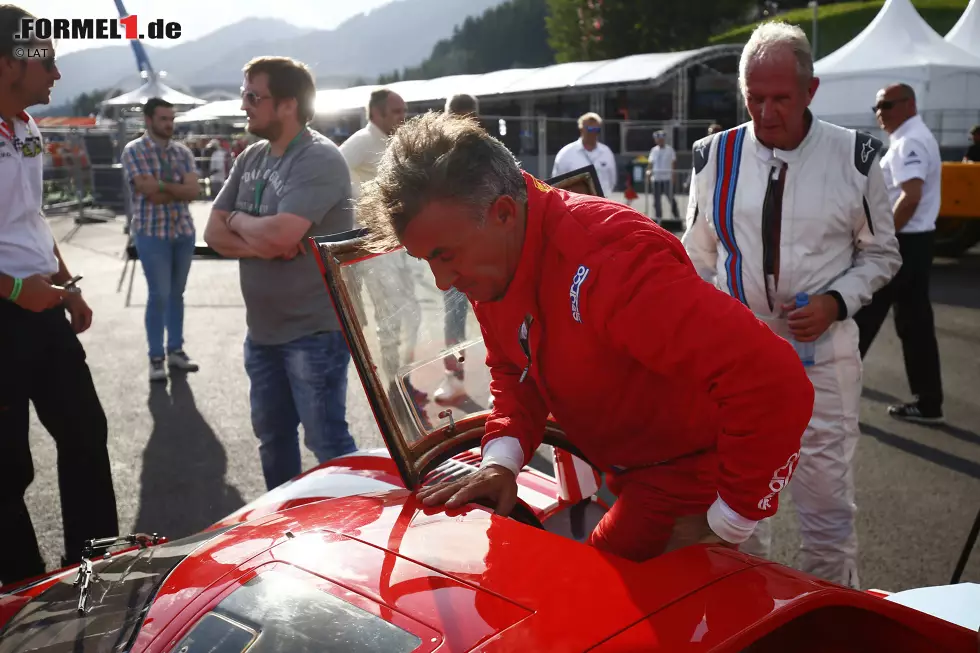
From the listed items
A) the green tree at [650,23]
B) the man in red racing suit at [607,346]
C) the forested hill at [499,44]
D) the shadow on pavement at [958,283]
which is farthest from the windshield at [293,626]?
the forested hill at [499,44]

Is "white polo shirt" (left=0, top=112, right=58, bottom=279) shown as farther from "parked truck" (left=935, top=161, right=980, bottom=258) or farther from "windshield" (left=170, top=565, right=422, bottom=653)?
"parked truck" (left=935, top=161, right=980, bottom=258)

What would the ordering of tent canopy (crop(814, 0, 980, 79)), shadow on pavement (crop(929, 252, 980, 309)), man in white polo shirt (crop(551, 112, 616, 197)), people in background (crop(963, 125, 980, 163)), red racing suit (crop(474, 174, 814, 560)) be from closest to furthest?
1. red racing suit (crop(474, 174, 814, 560))
2. man in white polo shirt (crop(551, 112, 616, 197))
3. shadow on pavement (crop(929, 252, 980, 309))
4. people in background (crop(963, 125, 980, 163))
5. tent canopy (crop(814, 0, 980, 79))

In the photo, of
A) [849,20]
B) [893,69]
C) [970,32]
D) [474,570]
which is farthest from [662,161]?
[849,20]

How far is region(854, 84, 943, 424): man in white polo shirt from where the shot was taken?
496 cm

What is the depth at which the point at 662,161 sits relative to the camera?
1362 cm

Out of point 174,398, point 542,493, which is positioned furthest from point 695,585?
point 174,398

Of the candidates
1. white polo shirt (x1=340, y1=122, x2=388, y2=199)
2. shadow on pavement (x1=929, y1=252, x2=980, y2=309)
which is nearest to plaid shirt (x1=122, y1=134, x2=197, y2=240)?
white polo shirt (x1=340, y1=122, x2=388, y2=199)

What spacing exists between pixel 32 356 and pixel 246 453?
1.99 m

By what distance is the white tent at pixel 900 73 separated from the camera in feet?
51.8

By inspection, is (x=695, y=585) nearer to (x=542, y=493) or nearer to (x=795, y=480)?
(x=542, y=493)

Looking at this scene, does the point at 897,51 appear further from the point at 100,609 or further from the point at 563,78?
the point at 100,609

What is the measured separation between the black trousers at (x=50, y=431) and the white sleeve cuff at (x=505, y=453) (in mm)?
1731

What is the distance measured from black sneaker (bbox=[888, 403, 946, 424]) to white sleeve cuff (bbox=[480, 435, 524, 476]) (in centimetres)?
393

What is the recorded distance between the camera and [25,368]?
2.77m
